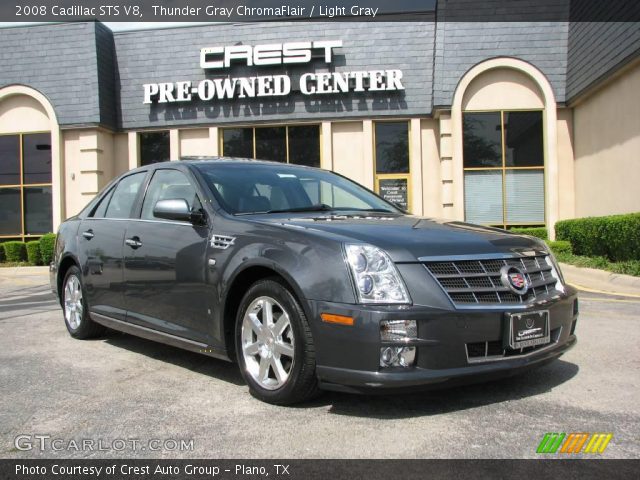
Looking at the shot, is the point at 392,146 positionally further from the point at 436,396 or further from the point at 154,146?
the point at 436,396

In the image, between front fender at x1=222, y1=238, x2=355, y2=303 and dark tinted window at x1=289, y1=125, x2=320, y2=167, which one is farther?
dark tinted window at x1=289, y1=125, x2=320, y2=167

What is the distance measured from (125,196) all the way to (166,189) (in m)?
0.74

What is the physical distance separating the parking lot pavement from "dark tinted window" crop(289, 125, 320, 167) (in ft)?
42.9

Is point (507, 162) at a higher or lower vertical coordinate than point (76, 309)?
higher

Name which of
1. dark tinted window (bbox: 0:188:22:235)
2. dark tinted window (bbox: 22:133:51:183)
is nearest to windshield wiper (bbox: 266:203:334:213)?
dark tinted window (bbox: 22:133:51:183)

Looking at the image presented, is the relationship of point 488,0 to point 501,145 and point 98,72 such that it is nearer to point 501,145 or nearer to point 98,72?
point 501,145

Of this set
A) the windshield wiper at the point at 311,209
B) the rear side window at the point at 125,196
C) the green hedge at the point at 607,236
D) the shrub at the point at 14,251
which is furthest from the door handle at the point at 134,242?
the shrub at the point at 14,251

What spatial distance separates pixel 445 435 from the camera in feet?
9.96

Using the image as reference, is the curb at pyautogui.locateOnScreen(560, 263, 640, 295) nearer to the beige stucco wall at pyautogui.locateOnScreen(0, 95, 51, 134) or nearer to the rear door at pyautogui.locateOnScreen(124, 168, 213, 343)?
the rear door at pyautogui.locateOnScreen(124, 168, 213, 343)

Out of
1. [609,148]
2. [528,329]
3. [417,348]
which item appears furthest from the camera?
[609,148]

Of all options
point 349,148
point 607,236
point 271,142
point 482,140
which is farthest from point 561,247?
point 271,142

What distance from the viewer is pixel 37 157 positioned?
59.9 feet

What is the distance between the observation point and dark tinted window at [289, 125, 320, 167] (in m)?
17.6

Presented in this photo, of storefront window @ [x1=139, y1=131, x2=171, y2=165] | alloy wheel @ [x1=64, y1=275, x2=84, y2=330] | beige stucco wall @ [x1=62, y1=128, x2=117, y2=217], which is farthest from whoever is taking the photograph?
Result: storefront window @ [x1=139, y1=131, x2=171, y2=165]
